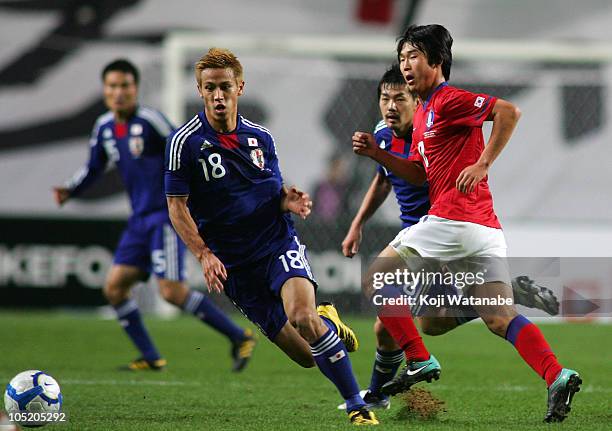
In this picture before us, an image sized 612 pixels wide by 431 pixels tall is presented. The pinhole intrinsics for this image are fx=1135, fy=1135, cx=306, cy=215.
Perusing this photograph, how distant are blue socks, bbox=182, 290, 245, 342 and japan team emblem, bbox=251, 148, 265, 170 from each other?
123 inches

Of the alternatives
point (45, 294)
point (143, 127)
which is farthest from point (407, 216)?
point (45, 294)

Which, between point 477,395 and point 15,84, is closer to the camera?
point 477,395

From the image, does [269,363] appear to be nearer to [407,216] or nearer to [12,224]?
[407,216]

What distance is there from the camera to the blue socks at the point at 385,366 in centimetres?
643

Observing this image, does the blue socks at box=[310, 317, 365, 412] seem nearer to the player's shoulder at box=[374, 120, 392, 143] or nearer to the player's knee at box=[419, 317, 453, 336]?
the player's knee at box=[419, 317, 453, 336]

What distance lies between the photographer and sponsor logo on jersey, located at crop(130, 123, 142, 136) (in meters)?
8.88

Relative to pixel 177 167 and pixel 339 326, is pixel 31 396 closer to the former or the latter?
pixel 177 167

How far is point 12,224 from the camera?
1435 cm

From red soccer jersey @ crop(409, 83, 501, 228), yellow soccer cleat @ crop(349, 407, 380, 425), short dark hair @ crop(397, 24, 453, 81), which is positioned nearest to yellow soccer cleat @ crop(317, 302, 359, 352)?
yellow soccer cleat @ crop(349, 407, 380, 425)

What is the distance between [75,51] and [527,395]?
11.9 metres

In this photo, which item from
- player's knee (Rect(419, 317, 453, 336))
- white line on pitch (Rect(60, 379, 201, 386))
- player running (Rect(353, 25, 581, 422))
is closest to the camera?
player running (Rect(353, 25, 581, 422))

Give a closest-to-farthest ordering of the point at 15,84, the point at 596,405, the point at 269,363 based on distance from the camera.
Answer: the point at 596,405 → the point at 269,363 → the point at 15,84

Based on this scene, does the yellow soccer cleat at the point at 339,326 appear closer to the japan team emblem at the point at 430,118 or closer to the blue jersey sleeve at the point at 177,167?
the blue jersey sleeve at the point at 177,167

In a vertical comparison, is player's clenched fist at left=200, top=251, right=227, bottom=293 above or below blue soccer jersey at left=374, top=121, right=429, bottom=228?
below
